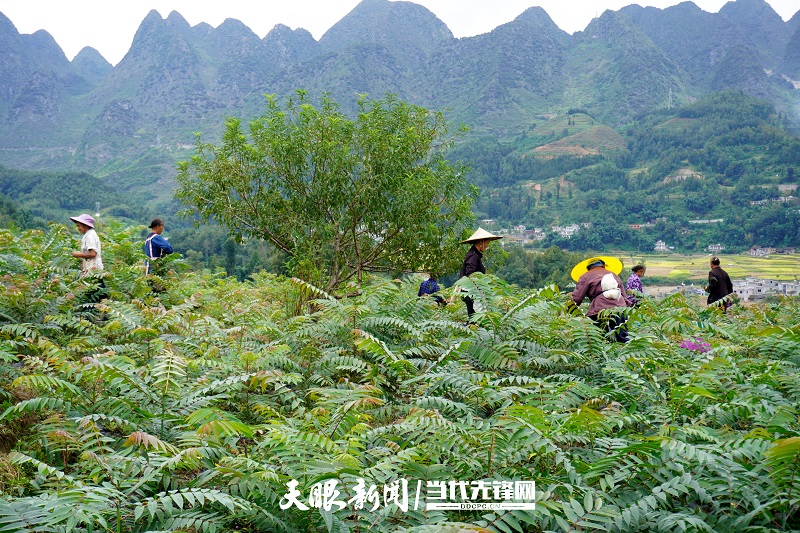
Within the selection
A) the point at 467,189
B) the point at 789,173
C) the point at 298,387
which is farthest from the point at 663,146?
the point at 298,387

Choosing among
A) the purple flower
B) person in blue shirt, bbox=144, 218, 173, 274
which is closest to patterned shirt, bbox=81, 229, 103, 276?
person in blue shirt, bbox=144, 218, 173, 274

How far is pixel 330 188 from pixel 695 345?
6.99m

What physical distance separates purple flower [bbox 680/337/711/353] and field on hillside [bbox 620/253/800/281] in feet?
151

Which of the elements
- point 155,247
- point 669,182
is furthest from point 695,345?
point 669,182

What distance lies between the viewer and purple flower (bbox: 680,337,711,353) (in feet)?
21.2

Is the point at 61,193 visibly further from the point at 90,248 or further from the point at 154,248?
the point at 90,248

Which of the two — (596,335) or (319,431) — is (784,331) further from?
(319,431)

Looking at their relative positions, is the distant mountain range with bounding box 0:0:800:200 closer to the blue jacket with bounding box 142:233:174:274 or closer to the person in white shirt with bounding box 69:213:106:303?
the blue jacket with bounding box 142:233:174:274

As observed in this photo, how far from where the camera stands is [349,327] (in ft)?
21.1

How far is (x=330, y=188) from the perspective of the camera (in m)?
11.3

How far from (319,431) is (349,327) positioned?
2.52m

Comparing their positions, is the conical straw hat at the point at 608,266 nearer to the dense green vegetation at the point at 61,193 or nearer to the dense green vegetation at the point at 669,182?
the dense green vegetation at the point at 669,182

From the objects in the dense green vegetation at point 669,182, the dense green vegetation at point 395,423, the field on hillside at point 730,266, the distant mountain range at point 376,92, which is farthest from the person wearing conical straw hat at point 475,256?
the distant mountain range at point 376,92

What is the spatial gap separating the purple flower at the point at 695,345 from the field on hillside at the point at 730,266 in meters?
46.1
